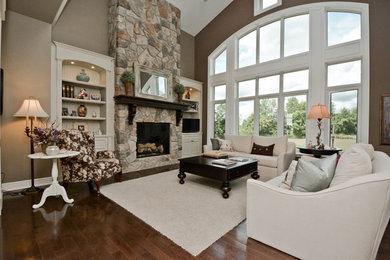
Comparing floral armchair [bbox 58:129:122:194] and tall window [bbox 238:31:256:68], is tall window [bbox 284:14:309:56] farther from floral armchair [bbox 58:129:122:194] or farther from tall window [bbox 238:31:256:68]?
floral armchair [bbox 58:129:122:194]

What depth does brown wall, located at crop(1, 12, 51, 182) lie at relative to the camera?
3.12 meters

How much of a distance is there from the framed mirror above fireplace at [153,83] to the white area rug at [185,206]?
2354 mm

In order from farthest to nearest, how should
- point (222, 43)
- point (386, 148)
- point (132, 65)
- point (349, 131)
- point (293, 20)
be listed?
point (222, 43) → point (293, 20) → point (132, 65) → point (349, 131) → point (386, 148)

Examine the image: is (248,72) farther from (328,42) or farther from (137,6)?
(137,6)

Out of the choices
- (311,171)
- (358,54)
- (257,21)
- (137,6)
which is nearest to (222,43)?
(257,21)

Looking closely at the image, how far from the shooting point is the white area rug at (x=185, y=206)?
1.91m

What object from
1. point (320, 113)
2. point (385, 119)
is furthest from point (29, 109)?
point (385, 119)

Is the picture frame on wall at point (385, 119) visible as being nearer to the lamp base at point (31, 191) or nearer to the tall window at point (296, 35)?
the tall window at point (296, 35)

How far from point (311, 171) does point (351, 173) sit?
0.27 meters

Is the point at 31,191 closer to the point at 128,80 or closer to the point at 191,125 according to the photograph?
the point at 128,80

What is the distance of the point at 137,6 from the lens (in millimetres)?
4848

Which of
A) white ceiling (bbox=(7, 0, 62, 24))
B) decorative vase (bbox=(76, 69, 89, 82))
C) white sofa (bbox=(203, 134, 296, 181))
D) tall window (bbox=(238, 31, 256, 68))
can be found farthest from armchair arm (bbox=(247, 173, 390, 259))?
tall window (bbox=(238, 31, 256, 68))

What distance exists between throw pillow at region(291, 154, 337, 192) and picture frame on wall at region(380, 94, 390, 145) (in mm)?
3449

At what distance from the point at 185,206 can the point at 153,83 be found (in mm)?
3623
